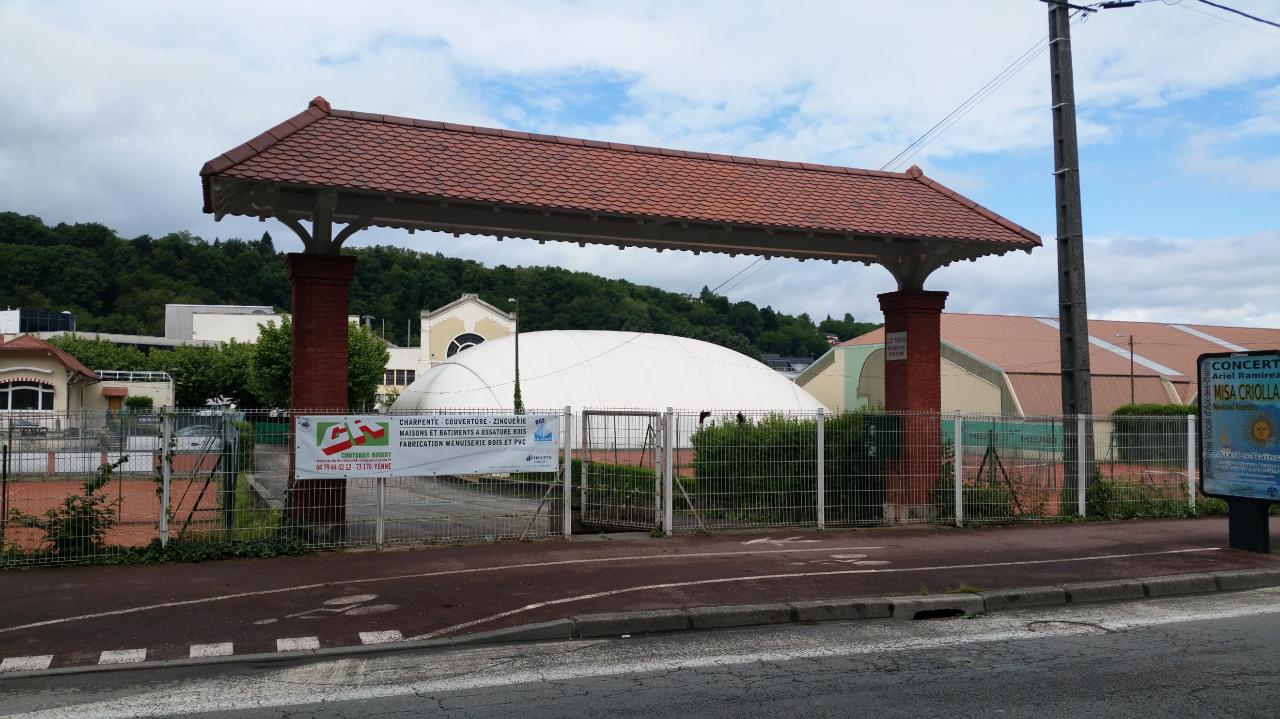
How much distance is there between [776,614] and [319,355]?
6529 mm

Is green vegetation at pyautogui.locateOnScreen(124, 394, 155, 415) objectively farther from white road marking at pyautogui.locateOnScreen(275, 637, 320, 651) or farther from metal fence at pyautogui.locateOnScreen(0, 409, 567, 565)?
white road marking at pyautogui.locateOnScreen(275, 637, 320, 651)

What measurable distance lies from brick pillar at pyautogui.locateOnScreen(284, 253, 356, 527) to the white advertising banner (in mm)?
312

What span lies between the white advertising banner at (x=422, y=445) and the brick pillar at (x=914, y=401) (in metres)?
5.28

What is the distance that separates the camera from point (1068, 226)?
15.5 meters

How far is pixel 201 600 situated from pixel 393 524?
10.7 feet

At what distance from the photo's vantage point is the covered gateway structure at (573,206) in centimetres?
1144

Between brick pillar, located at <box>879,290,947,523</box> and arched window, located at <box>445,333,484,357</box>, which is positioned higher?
arched window, located at <box>445,333,484,357</box>

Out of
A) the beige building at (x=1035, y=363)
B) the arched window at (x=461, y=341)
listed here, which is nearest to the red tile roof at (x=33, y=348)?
the arched window at (x=461, y=341)

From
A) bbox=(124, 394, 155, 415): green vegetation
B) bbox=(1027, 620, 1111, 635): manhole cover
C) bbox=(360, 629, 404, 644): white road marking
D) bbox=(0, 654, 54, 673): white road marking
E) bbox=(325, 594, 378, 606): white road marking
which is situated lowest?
bbox=(1027, 620, 1111, 635): manhole cover

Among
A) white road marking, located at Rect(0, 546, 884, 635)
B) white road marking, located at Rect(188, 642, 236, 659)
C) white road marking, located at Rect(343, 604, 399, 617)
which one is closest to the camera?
white road marking, located at Rect(188, 642, 236, 659)

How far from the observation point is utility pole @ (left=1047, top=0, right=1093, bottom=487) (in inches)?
605

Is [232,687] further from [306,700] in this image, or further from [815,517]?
[815,517]

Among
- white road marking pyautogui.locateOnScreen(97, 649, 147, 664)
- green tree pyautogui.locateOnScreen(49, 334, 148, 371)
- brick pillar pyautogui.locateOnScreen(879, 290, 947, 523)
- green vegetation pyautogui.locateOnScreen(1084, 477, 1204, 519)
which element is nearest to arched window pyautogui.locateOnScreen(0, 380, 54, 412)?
green tree pyautogui.locateOnScreen(49, 334, 148, 371)

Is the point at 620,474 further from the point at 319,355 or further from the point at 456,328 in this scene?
the point at 456,328
